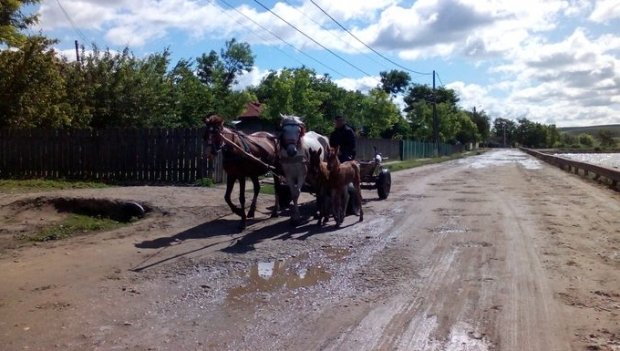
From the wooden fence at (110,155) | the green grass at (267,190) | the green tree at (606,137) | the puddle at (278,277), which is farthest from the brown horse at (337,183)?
the green tree at (606,137)

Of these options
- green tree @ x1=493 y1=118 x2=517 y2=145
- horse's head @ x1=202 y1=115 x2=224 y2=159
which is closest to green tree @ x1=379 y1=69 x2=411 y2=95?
green tree @ x1=493 y1=118 x2=517 y2=145

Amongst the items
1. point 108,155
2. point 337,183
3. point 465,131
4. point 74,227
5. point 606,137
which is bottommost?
point 74,227

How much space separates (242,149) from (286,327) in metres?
5.88

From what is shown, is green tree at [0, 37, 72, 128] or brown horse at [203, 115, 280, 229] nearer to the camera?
brown horse at [203, 115, 280, 229]

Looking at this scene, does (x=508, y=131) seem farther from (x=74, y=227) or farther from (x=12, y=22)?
(x=74, y=227)

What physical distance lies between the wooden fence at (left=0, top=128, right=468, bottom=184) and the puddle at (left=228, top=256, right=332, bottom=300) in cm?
1021

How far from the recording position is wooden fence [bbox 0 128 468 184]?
18344mm

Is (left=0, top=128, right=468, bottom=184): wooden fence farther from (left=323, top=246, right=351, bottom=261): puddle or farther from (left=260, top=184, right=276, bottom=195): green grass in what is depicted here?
(left=323, top=246, right=351, bottom=261): puddle

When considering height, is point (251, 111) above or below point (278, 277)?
above

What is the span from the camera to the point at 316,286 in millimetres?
7270

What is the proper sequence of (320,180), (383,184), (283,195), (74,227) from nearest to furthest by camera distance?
1. (74,227)
2. (320,180)
3. (283,195)
4. (383,184)

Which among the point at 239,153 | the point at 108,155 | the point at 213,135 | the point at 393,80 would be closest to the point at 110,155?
A: the point at 108,155

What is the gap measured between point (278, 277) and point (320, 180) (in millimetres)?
3989

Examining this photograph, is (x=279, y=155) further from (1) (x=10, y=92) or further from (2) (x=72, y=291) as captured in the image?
(1) (x=10, y=92)
